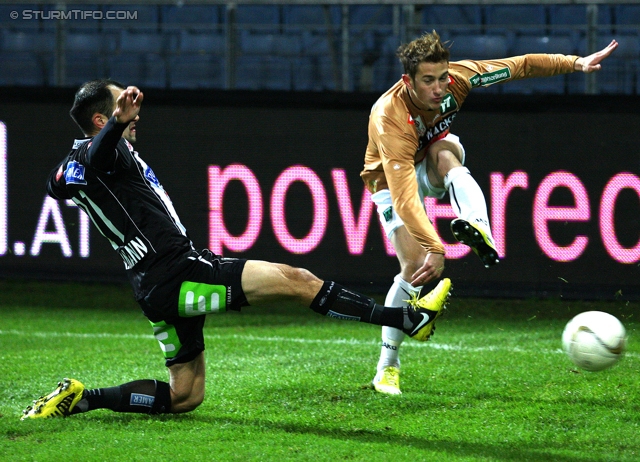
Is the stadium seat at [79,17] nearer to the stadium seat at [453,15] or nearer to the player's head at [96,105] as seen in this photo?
the stadium seat at [453,15]

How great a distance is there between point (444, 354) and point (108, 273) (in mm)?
3724

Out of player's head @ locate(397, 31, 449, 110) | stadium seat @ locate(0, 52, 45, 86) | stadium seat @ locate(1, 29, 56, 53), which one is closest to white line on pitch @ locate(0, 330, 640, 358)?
player's head @ locate(397, 31, 449, 110)

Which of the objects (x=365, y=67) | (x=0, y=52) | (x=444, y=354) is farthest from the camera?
(x=0, y=52)

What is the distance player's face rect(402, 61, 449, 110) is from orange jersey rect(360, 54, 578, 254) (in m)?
0.18

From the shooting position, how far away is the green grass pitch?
4234 millimetres

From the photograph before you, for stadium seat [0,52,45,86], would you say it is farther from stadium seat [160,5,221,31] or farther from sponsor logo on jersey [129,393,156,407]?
sponsor logo on jersey [129,393,156,407]

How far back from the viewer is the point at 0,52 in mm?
11336

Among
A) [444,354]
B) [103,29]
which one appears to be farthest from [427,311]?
[103,29]

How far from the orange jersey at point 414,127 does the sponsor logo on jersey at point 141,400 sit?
1.64 m

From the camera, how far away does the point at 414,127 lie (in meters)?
5.21

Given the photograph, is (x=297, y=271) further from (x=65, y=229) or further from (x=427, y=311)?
(x=65, y=229)

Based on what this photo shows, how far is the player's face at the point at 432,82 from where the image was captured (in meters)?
4.96

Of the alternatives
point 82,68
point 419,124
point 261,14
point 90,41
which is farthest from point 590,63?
point 90,41
